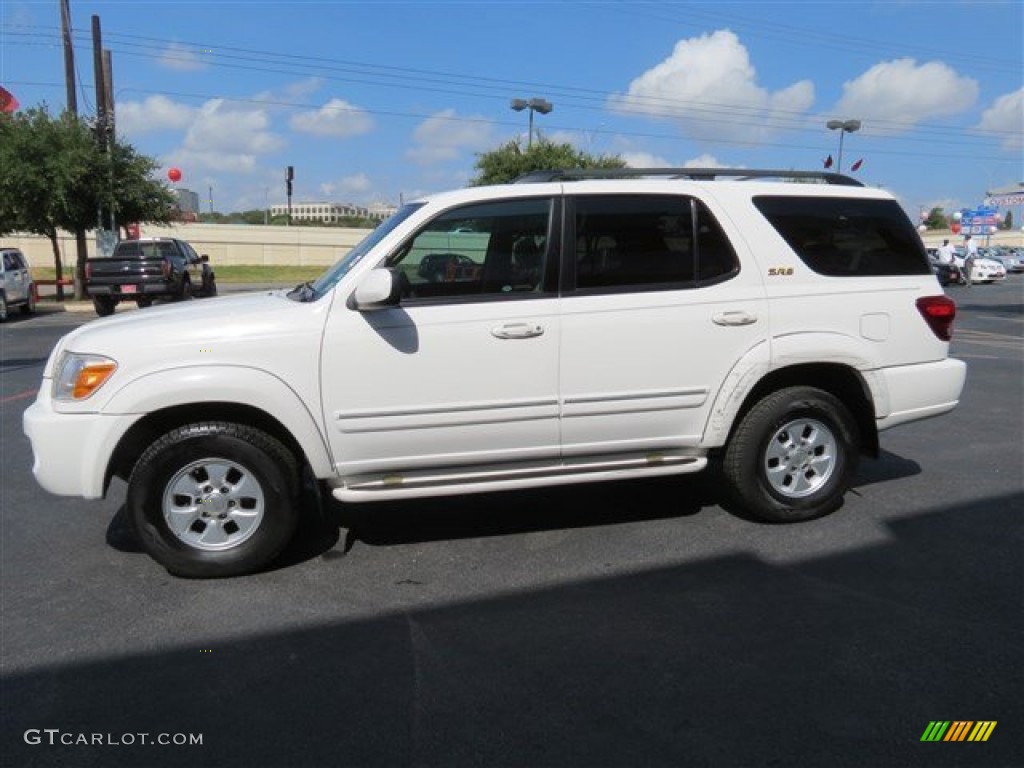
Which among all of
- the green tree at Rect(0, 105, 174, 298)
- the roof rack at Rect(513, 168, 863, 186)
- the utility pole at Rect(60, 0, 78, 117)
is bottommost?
the roof rack at Rect(513, 168, 863, 186)

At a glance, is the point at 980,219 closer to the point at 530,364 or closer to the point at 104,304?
the point at 104,304

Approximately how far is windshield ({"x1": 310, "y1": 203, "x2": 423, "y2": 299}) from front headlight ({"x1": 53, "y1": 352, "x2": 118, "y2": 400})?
1048mm

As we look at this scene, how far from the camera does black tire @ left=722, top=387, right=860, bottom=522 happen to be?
465 cm

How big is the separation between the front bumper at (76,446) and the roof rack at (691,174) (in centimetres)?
254

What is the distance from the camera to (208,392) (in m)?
3.93

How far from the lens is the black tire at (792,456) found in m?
4.65

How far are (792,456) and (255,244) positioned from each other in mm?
50433

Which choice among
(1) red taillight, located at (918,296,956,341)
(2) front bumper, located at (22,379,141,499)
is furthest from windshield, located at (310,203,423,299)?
(1) red taillight, located at (918,296,956,341)

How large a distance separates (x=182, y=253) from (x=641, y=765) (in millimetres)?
22922

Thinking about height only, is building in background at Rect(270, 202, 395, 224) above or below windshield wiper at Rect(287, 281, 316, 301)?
above

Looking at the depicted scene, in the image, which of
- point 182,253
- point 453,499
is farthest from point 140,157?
point 453,499

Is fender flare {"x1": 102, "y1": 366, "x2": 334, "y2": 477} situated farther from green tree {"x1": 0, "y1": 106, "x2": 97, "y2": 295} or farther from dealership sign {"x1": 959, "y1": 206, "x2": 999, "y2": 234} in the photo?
dealership sign {"x1": 959, "y1": 206, "x2": 999, "y2": 234}

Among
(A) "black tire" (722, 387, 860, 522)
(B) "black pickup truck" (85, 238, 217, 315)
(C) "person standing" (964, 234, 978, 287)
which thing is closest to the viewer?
(A) "black tire" (722, 387, 860, 522)

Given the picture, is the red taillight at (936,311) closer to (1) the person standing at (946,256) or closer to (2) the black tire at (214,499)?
(2) the black tire at (214,499)
